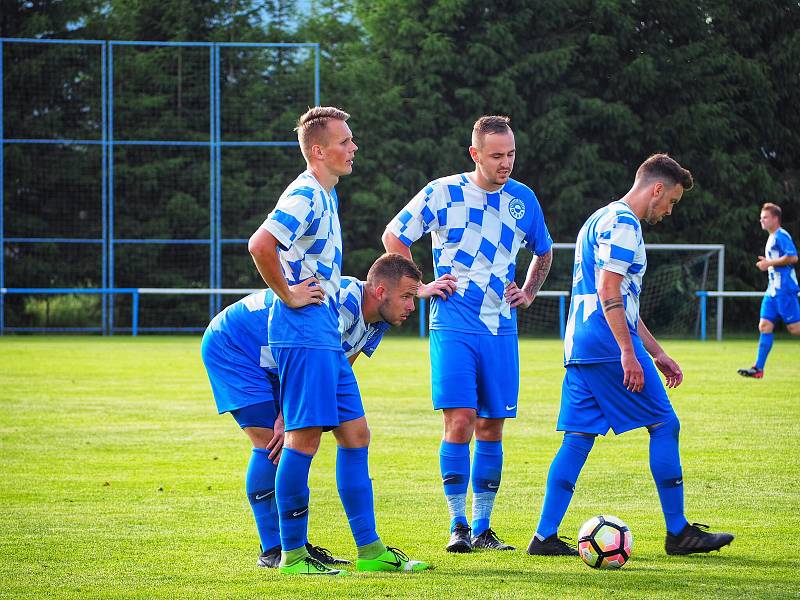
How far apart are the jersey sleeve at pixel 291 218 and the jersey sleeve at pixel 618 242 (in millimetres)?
1421

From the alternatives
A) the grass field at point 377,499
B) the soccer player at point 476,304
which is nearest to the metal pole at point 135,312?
the grass field at point 377,499

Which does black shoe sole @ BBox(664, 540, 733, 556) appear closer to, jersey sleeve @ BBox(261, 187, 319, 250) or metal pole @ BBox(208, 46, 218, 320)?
jersey sleeve @ BBox(261, 187, 319, 250)

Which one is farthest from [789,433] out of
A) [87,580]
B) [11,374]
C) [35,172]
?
[35,172]

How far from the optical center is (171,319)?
28734 mm

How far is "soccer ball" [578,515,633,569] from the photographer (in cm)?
547

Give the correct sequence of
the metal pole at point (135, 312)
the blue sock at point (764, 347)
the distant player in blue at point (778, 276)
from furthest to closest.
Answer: the metal pole at point (135, 312) < the distant player in blue at point (778, 276) < the blue sock at point (764, 347)

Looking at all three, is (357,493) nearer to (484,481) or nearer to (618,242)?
(484,481)

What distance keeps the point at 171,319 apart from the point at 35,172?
15.8ft

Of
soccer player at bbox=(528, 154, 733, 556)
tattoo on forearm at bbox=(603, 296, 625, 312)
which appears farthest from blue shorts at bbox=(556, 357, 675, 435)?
tattoo on forearm at bbox=(603, 296, 625, 312)

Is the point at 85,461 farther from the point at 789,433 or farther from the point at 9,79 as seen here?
the point at 9,79

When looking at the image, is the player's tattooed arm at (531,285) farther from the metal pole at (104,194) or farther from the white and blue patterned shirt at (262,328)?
the metal pole at (104,194)

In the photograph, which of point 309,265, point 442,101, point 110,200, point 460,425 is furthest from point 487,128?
point 442,101

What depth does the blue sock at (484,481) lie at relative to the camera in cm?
608

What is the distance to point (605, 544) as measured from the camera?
5.48m
